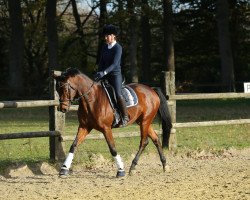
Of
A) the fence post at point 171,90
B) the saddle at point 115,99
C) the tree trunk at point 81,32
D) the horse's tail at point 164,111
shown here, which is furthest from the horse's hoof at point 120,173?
the tree trunk at point 81,32

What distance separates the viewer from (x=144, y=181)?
977cm

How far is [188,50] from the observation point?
41.5 meters

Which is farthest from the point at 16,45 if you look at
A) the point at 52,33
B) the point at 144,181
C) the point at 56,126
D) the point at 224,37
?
the point at 144,181

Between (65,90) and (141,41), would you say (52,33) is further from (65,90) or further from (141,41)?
(65,90)

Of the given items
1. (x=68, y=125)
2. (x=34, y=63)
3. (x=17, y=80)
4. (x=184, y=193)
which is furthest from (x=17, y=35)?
(x=184, y=193)

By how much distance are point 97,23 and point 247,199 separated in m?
39.2

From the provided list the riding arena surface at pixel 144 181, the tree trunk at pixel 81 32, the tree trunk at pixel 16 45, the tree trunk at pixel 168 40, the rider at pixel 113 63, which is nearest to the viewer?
the riding arena surface at pixel 144 181

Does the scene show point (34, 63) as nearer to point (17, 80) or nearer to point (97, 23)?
point (97, 23)

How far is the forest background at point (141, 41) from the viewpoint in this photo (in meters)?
34.1

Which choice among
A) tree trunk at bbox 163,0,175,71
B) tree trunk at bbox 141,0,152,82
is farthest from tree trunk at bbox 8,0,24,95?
→ tree trunk at bbox 163,0,175,71

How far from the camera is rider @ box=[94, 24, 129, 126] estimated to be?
10297 mm

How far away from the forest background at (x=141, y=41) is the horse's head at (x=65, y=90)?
23.5m

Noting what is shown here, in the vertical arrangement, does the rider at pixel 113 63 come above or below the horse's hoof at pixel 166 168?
above

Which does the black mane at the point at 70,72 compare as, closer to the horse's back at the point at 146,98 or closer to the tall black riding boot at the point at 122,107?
the tall black riding boot at the point at 122,107
